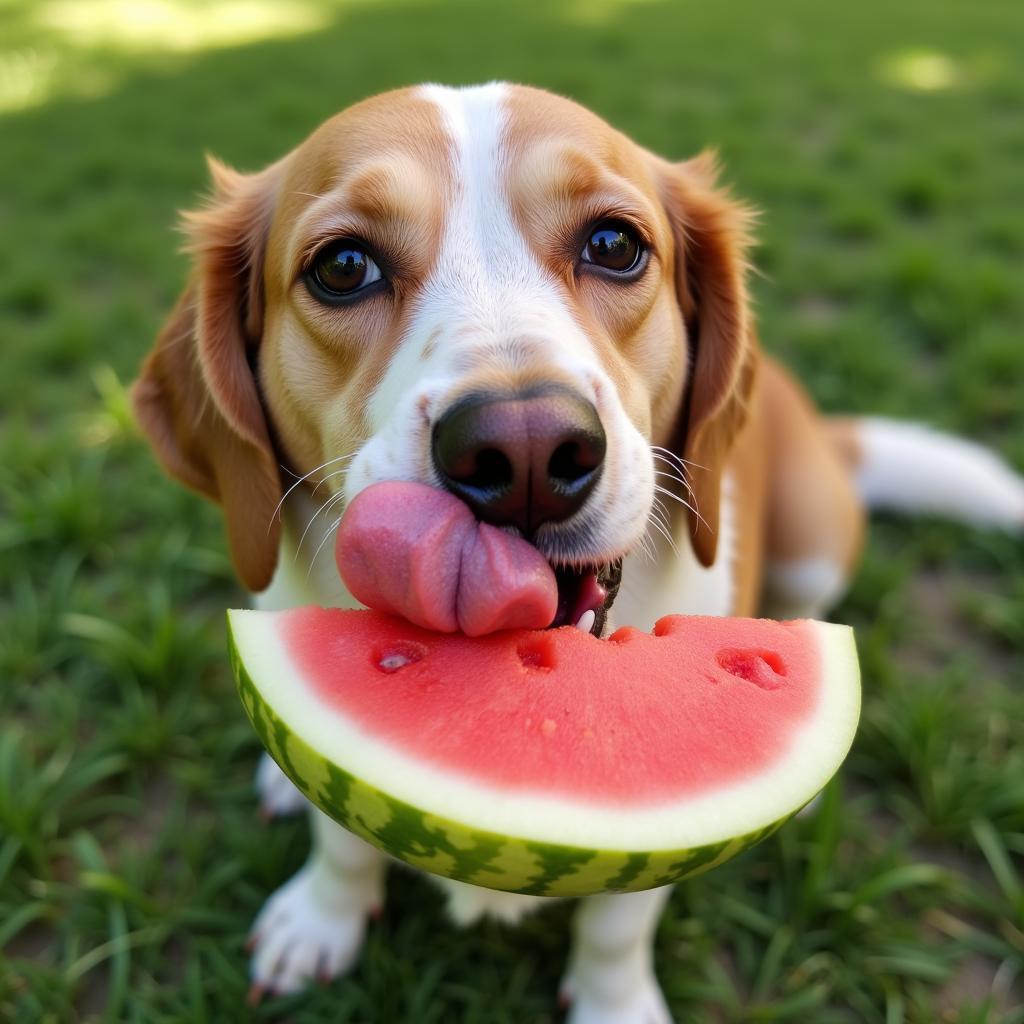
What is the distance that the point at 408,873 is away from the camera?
297 centimetres

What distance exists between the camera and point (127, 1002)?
2660 mm

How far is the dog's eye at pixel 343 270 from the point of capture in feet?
7.11

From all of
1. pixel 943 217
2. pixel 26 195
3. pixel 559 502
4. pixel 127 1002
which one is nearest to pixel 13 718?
pixel 127 1002

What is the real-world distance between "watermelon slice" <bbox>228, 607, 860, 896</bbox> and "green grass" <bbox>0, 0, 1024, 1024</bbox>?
5.11 feet

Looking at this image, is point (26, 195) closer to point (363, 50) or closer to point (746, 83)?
point (363, 50)

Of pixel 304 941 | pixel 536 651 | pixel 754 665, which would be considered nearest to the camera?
pixel 536 651

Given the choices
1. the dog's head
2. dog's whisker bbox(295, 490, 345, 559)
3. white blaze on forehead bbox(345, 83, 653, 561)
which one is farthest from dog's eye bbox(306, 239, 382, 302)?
dog's whisker bbox(295, 490, 345, 559)

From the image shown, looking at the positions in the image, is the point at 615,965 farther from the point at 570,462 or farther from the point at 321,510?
the point at 570,462

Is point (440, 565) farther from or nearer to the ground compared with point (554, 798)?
farther from the ground

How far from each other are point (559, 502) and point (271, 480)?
3.47ft

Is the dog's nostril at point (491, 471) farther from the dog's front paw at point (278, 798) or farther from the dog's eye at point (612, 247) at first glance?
the dog's front paw at point (278, 798)

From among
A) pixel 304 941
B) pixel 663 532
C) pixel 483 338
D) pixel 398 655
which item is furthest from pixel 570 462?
pixel 304 941

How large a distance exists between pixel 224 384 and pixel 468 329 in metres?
0.87

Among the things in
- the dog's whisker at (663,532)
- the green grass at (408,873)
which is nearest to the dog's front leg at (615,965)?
the green grass at (408,873)
